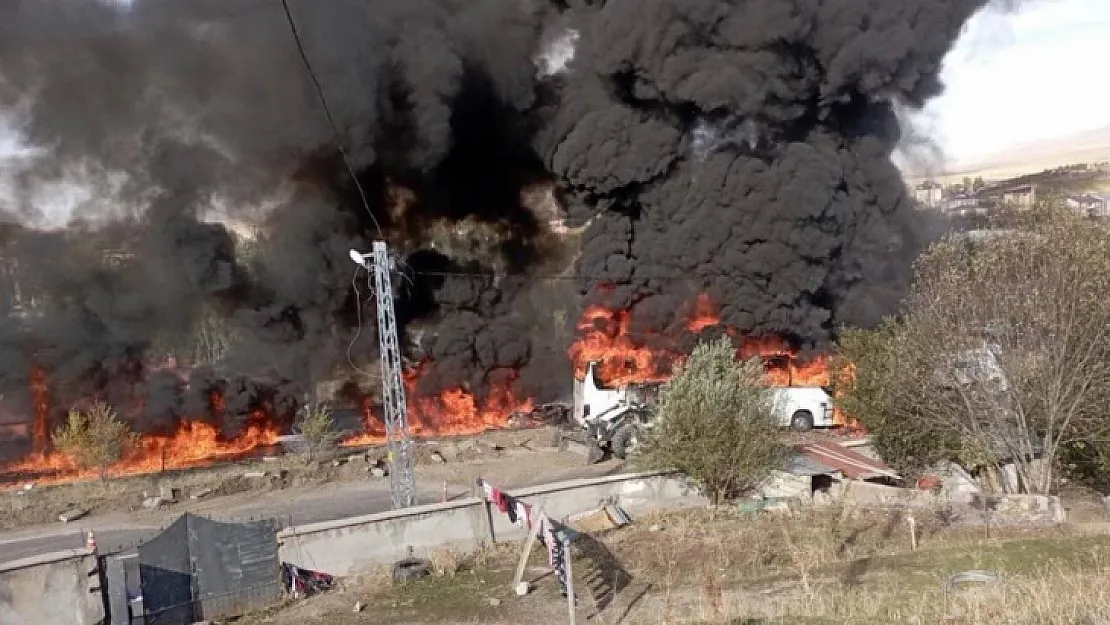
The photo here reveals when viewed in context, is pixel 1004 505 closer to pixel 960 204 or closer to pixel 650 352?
pixel 650 352

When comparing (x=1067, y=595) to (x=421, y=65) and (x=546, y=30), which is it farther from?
(x=546, y=30)

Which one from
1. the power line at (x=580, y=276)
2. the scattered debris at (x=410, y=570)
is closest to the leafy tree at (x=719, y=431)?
the scattered debris at (x=410, y=570)

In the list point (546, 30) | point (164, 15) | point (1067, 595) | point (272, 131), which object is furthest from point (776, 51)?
point (1067, 595)

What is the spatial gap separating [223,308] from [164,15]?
513 inches

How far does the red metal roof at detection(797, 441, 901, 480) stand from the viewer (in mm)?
26281

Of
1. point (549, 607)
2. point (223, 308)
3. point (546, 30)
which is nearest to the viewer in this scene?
point (549, 607)

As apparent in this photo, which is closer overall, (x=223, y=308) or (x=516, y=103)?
(x=223, y=308)

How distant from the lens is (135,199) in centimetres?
4094

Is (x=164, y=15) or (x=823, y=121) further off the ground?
(x=164, y=15)

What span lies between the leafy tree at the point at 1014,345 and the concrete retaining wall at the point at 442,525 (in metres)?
6.59

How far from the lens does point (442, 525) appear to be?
72.4ft

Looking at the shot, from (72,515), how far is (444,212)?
82.0 feet

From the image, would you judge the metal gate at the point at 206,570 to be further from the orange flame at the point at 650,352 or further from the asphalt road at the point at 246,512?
the orange flame at the point at 650,352

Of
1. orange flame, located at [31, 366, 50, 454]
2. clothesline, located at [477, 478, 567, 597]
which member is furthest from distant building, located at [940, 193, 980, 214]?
orange flame, located at [31, 366, 50, 454]
